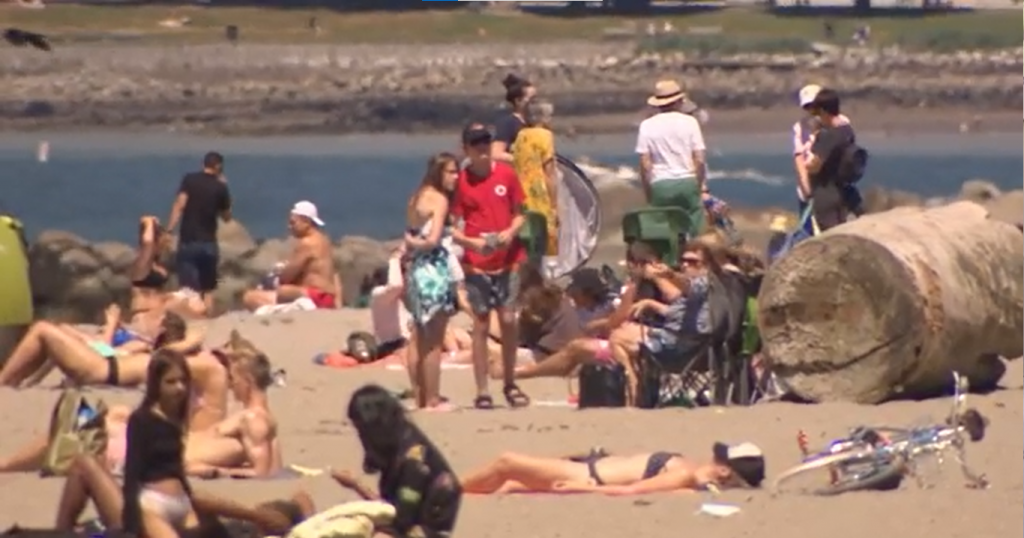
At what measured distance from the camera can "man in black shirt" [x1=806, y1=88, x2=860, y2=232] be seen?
14.4 m

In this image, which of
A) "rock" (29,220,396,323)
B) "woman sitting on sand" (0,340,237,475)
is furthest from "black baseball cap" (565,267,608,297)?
"rock" (29,220,396,323)

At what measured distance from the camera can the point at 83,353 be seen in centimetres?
1309

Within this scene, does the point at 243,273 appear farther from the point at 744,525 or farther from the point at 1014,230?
the point at 744,525

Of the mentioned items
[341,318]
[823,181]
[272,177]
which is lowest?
[272,177]

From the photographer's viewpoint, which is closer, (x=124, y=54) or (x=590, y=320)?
(x=590, y=320)

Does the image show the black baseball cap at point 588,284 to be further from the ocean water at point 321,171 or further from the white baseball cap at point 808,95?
the ocean water at point 321,171

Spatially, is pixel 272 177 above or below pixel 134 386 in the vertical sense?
below

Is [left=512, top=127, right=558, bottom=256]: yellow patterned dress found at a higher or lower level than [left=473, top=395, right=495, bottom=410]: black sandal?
higher

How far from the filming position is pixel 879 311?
12812 millimetres

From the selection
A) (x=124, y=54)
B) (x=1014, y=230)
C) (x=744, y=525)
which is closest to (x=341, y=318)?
(x=1014, y=230)

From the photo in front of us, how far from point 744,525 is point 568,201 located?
6.59 m

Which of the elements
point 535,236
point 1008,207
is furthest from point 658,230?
point 1008,207

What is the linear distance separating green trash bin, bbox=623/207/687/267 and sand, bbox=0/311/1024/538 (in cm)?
88

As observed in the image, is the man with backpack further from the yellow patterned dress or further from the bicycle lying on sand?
the bicycle lying on sand
